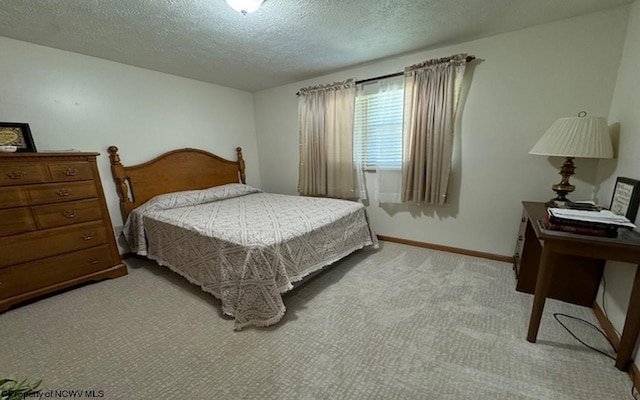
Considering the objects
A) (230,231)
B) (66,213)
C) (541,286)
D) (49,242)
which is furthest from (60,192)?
(541,286)

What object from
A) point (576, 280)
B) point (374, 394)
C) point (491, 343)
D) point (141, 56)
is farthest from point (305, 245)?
point (141, 56)

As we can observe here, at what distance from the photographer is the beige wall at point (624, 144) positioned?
150cm

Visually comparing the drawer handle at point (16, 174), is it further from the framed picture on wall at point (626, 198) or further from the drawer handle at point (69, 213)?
the framed picture on wall at point (626, 198)

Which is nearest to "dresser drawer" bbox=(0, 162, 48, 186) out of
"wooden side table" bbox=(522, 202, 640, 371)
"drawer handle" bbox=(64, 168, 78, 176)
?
"drawer handle" bbox=(64, 168, 78, 176)

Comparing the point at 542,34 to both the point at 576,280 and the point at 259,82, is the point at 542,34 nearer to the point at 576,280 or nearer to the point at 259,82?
the point at 576,280

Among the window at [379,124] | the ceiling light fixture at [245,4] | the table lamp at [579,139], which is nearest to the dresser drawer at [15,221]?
the ceiling light fixture at [245,4]

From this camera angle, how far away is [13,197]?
190 centimetres

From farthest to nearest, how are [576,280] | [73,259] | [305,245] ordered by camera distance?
[73,259] < [305,245] < [576,280]

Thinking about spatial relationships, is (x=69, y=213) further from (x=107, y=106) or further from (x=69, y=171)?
(x=107, y=106)

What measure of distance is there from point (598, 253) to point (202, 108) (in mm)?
4006

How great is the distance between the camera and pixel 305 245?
201 cm

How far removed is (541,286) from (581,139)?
1.04m

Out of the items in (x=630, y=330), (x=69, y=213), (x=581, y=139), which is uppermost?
(x=581, y=139)

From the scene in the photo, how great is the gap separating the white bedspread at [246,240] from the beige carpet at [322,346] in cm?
21
